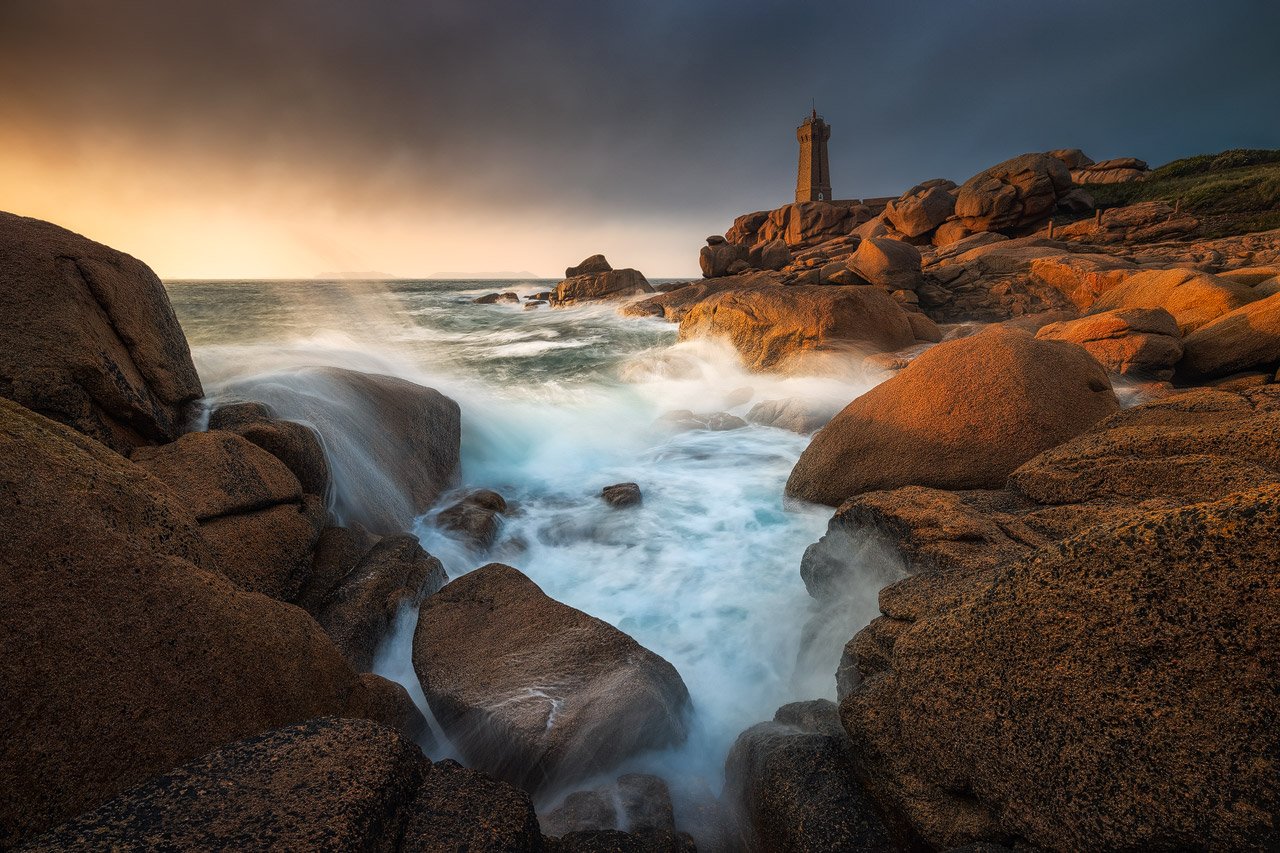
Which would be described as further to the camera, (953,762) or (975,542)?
(975,542)

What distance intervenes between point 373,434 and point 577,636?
12.1ft

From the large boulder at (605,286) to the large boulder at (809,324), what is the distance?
71.6ft

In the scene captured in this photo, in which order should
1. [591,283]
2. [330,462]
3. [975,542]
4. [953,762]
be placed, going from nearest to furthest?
[953,762] → [975,542] → [330,462] → [591,283]

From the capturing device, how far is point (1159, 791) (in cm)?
134

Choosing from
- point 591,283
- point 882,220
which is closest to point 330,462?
point 591,283

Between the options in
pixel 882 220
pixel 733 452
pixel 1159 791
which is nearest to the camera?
pixel 1159 791

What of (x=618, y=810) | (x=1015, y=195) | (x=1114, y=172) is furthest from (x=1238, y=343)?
(x=1114, y=172)

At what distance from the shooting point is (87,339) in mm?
3141

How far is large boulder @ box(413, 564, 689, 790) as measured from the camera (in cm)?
270

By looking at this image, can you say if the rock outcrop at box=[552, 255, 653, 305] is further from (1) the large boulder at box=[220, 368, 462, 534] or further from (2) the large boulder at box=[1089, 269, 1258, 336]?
(1) the large boulder at box=[220, 368, 462, 534]

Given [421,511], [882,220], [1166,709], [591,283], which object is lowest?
[421,511]

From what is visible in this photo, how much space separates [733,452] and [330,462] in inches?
212

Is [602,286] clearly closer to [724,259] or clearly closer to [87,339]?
[724,259]

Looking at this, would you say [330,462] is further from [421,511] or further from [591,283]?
[591,283]
